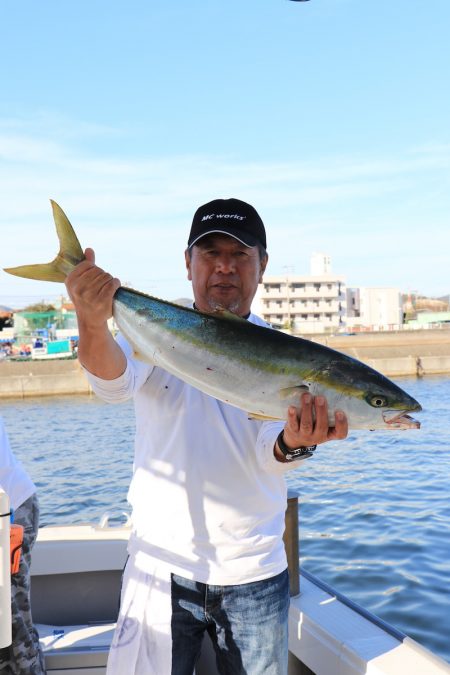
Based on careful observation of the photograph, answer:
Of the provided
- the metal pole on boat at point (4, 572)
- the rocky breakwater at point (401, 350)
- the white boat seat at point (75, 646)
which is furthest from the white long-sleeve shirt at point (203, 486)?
the rocky breakwater at point (401, 350)

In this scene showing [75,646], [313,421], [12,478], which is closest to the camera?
[313,421]

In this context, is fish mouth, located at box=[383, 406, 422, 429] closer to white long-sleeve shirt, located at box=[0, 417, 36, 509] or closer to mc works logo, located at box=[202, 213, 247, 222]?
mc works logo, located at box=[202, 213, 247, 222]

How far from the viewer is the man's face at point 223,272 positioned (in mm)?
2881

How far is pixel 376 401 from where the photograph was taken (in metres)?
2.34

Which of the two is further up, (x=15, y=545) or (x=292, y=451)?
(x=292, y=451)

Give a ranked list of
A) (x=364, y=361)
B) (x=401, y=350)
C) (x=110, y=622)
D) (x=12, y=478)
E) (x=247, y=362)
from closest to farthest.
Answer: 1. (x=247, y=362)
2. (x=12, y=478)
3. (x=110, y=622)
4. (x=364, y=361)
5. (x=401, y=350)

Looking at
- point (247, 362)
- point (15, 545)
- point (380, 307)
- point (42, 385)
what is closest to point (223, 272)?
point (247, 362)

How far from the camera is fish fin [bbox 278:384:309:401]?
2346 millimetres

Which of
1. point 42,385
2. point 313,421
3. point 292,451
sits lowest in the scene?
point 42,385

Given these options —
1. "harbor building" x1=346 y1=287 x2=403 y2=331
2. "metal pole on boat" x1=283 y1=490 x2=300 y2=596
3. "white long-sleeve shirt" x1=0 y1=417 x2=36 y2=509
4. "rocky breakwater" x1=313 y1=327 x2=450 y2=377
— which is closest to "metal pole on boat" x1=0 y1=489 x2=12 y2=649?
"white long-sleeve shirt" x1=0 y1=417 x2=36 y2=509

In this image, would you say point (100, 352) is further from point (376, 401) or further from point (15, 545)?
point (15, 545)

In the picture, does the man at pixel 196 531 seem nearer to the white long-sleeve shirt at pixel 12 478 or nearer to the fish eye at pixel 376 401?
the fish eye at pixel 376 401

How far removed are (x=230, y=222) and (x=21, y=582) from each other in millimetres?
2324

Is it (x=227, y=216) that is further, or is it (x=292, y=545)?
(x=292, y=545)
